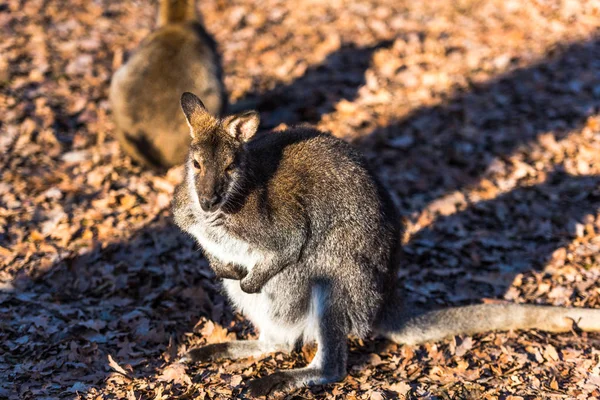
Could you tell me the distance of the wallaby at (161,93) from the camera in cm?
792

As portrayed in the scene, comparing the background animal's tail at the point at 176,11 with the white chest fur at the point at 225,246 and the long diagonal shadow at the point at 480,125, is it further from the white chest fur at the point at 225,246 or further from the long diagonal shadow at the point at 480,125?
the white chest fur at the point at 225,246

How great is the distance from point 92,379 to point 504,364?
119 inches

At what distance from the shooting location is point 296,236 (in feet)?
16.7

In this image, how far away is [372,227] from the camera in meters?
5.29

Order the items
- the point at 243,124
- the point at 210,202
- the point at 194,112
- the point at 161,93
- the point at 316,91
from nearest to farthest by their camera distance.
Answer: the point at 210,202
the point at 243,124
the point at 194,112
the point at 161,93
the point at 316,91

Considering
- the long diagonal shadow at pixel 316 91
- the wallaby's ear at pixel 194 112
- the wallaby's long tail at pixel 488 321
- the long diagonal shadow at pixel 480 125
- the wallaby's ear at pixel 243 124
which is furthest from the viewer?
the long diagonal shadow at pixel 316 91

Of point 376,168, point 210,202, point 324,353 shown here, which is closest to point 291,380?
point 324,353

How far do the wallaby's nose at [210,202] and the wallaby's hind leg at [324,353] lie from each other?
108 cm

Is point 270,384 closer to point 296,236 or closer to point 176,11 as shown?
point 296,236

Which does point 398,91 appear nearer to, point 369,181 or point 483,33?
point 483,33

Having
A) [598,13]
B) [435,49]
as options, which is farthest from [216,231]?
[598,13]

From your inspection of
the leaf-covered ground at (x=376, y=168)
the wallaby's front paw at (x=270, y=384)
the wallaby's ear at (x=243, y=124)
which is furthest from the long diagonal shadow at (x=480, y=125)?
the wallaby's ear at (x=243, y=124)

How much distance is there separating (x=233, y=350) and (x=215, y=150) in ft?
5.79

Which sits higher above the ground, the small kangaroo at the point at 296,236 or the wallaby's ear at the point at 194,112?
the wallaby's ear at the point at 194,112
